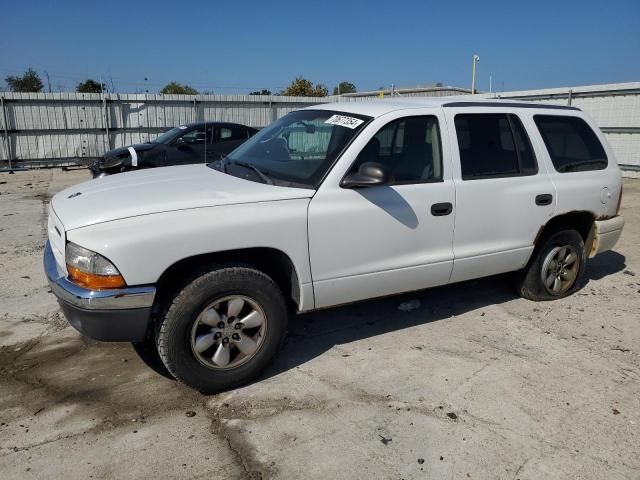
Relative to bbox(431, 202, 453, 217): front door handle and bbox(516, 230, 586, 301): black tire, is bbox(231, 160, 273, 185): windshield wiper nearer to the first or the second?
bbox(431, 202, 453, 217): front door handle

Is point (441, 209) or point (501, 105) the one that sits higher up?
point (501, 105)

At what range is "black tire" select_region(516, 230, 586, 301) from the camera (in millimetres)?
4750

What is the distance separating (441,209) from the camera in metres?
3.84

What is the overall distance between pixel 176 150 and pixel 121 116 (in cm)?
800

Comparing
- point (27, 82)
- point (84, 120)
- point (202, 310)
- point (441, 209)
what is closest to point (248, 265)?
point (202, 310)

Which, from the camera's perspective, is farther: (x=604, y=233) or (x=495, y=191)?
(x=604, y=233)

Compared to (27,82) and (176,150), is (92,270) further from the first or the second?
(27,82)

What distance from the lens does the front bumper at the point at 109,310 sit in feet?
9.59

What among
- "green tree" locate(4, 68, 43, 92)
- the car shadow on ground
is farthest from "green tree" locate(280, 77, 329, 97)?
the car shadow on ground

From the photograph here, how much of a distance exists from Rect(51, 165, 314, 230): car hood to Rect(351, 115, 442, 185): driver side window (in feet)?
2.23

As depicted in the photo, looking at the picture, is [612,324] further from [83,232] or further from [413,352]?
[83,232]

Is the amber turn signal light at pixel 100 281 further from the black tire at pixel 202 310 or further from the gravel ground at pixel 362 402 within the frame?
the gravel ground at pixel 362 402

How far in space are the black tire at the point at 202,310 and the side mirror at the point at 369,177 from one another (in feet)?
2.71

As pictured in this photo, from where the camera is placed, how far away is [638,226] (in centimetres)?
830
